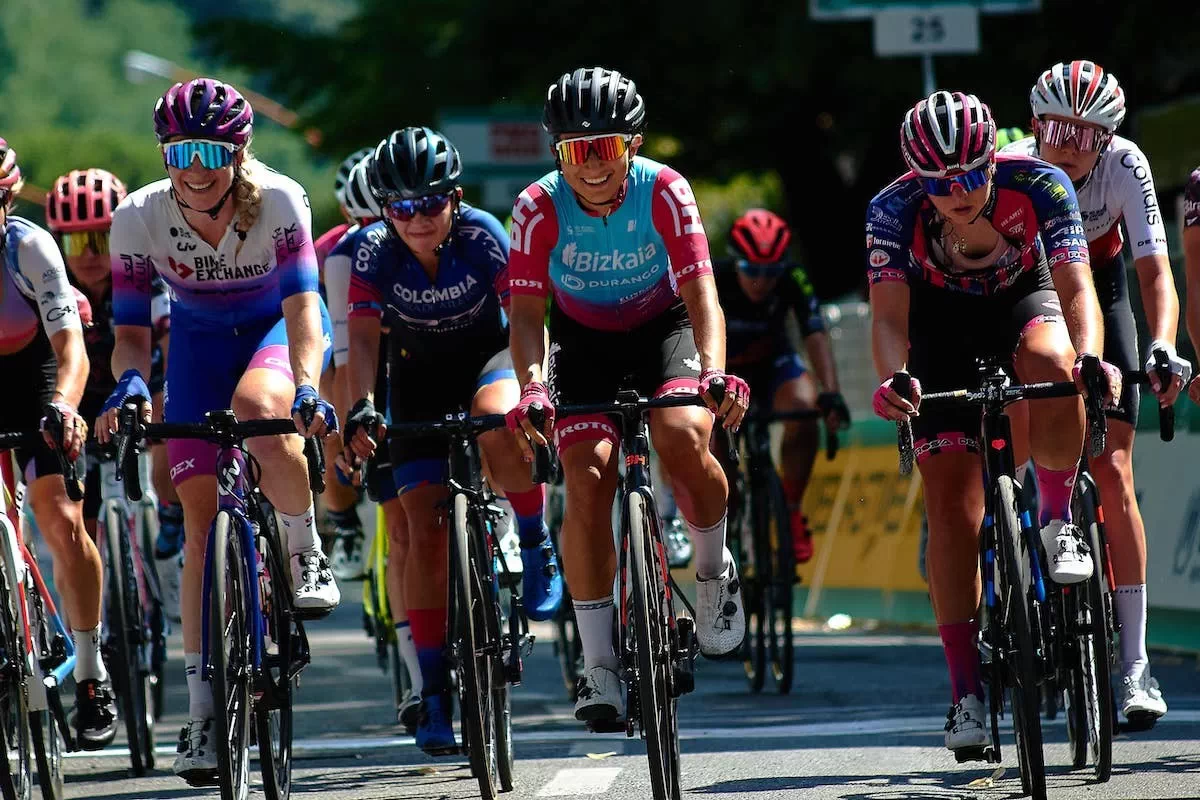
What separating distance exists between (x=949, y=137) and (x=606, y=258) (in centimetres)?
124

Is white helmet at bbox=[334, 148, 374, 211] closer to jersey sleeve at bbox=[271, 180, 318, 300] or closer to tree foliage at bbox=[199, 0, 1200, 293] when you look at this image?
jersey sleeve at bbox=[271, 180, 318, 300]

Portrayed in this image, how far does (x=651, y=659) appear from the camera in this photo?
643cm

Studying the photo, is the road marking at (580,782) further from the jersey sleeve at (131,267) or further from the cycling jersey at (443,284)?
the jersey sleeve at (131,267)

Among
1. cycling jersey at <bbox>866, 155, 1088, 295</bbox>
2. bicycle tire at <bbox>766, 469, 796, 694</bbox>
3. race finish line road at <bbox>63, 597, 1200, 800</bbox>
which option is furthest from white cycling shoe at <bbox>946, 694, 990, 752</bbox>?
bicycle tire at <bbox>766, 469, 796, 694</bbox>

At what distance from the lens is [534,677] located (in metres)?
12.1

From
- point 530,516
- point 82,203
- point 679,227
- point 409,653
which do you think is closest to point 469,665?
point 530,516

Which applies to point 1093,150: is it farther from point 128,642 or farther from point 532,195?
point 128,642

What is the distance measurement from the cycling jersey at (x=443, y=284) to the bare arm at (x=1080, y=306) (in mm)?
2179

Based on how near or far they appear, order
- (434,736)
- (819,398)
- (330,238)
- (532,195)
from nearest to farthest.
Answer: (532,195)
(434,736)
(330,238)
(819,398)

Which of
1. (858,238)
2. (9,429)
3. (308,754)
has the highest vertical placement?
(858,238)

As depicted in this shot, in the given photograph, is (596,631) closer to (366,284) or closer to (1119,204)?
(366,284)

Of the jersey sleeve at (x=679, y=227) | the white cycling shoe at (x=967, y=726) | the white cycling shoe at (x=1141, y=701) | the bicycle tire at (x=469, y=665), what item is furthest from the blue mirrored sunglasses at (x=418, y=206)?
the white cycling shoe at (x=1141, y=701)

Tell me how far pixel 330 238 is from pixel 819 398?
→ 2715 mm

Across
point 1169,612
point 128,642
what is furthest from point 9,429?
point 1169,612
